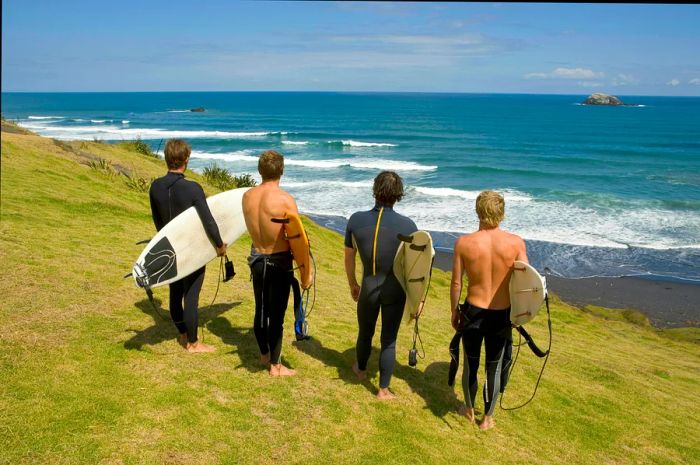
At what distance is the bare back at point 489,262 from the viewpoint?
4.29 m

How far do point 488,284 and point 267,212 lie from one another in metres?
2.03

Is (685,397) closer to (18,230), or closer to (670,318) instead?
(670,318)

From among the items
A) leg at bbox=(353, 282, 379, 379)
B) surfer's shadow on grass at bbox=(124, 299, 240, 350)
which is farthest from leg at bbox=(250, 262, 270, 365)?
surfer's shadow on grass at bbox=(124, 299, 240, 350)

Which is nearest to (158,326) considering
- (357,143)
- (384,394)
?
(384,394)

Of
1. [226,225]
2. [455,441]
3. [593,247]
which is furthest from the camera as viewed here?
[593,247]

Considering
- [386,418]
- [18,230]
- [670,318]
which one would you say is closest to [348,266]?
[386,418]

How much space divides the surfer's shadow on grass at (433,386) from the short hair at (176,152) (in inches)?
125

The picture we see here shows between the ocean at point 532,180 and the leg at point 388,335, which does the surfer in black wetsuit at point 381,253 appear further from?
the ocean at point 532,180

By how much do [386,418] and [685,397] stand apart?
4645mm

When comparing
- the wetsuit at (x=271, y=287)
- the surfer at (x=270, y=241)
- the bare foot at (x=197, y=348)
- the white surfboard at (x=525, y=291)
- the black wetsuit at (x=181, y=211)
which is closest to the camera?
the white surfboard at (x=525, y=291)

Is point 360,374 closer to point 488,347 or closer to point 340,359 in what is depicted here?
point 340,359

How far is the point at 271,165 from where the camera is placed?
4.56 m

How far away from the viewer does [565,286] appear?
52.8 ft

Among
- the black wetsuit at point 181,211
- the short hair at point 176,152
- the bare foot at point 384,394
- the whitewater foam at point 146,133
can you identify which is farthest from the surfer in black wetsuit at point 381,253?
the whitewater foam at point 146,133
